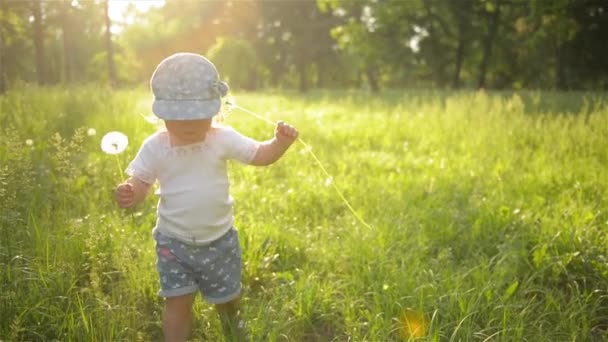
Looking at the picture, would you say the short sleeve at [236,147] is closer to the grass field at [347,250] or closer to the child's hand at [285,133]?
the child's hand at [285,133]

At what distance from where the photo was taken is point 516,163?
532 centimetres

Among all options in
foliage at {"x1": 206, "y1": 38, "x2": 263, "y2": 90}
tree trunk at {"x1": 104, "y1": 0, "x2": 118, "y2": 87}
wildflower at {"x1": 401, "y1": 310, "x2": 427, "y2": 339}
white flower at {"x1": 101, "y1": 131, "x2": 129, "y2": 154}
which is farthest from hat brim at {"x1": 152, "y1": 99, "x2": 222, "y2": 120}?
foliage at {"x1": 206, "y1": 38, "x2": 263, "y2": 90}

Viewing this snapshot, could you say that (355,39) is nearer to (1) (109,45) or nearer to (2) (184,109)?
(1) (109,45)

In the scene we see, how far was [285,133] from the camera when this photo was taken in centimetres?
214

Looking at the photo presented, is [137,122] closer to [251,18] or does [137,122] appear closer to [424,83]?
[251,18]

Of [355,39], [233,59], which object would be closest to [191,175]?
[355,39]

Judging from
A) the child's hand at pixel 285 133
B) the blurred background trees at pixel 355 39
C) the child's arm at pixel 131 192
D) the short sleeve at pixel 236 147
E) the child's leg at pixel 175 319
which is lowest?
the child's leg at pixel 175 319

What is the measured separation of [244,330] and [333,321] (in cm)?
54

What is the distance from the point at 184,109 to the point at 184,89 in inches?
3.8

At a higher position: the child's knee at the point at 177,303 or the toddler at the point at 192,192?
the toddler at the point at 192,192

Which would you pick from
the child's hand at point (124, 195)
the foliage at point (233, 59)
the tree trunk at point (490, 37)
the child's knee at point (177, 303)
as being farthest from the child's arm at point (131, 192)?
the foliage at point (233, 59)

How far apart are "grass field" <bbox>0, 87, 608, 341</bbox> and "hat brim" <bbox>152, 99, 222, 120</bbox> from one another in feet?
2.57

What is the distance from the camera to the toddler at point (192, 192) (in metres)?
2.10

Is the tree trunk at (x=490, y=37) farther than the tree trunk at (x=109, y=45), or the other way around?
the tree trunk at (x=490, y=37)
